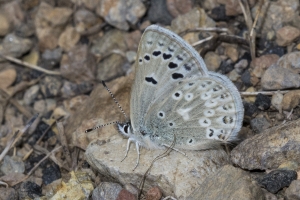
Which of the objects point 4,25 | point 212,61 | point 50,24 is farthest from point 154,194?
point 4,25

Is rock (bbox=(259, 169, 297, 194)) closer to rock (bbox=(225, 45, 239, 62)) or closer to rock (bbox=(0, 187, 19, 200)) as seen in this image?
rock (bbox=(225, 45, 239, 62))

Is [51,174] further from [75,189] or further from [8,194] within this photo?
[75,189]

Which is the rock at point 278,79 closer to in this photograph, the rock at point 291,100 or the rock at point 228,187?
the rock at point 291,100

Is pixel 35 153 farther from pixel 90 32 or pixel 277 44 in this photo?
pixel 277 44

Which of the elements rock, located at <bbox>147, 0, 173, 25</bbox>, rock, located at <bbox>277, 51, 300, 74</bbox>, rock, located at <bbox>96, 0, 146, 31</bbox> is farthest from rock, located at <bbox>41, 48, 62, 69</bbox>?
rock, located at <bbox>277, 51, 300, 74</bbox>

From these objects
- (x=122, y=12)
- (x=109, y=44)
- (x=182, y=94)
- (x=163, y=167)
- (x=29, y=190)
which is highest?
(x=182, y=94)

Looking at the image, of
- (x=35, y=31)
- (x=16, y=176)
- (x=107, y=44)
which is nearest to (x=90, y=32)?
(x=107, y=44)

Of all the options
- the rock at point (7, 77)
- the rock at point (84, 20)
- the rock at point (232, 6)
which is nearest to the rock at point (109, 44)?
the rock at point (84, 20)
